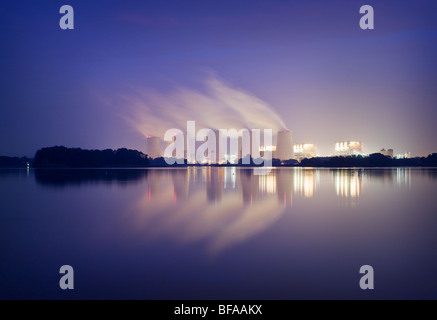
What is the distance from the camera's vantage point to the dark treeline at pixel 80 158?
414 ft

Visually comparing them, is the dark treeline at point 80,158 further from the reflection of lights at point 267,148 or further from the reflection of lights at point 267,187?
the reflection of lights at point 267,187

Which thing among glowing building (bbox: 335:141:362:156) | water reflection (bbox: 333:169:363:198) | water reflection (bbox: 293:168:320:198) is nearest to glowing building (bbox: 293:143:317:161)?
glowing building (bbox: 335:141:362:156)

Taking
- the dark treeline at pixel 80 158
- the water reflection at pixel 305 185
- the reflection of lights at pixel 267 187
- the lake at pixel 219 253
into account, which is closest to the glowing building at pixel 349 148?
the dark treeline at pixel 80 158

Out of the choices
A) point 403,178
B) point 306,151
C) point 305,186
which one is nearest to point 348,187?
point 305,186

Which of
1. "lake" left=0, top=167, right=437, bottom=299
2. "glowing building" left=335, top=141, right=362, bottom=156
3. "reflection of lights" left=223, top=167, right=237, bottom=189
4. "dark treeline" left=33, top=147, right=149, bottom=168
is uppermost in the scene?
"glowing building" left=335, top=141, right=362, bottom=156

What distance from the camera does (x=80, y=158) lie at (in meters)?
129

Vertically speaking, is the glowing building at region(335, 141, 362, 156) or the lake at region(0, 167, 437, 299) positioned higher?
the glowing building at region(335, 141, 362, 156)

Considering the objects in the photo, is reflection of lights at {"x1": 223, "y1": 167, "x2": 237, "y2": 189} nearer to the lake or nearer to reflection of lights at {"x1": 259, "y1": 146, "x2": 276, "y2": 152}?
the lake

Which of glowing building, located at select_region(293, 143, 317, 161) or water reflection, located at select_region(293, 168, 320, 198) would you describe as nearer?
water reflection, located at select_region(293, 168, 320, 198)

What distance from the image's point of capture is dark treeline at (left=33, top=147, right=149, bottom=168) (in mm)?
126312

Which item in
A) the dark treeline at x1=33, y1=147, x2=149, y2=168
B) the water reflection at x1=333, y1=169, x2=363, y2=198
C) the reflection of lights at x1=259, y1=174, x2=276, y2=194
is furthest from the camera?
the dark treeline at x1=33, y1=147, x2=149, y2=168
